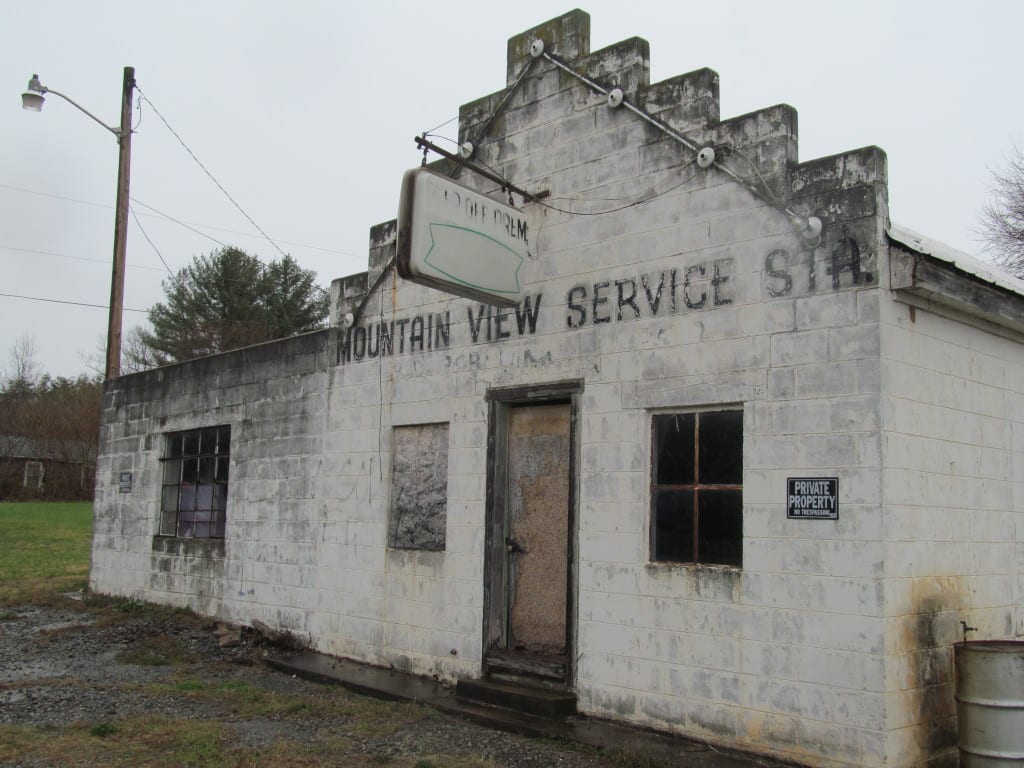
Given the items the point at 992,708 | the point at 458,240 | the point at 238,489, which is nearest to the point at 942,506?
the point at 992,708

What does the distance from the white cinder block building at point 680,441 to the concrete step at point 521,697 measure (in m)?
0.13

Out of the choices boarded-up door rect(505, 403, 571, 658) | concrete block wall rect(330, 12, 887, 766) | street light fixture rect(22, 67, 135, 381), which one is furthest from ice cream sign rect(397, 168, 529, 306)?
street light fixture rect(22, 67, 135, 381)

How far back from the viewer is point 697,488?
6.87 m

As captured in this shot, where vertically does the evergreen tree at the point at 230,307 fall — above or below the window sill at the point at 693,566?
above

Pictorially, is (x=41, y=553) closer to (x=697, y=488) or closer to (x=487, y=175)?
(x=487, y=175)

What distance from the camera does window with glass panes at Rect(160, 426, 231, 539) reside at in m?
12.0

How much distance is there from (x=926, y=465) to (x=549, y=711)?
3299 millimetres

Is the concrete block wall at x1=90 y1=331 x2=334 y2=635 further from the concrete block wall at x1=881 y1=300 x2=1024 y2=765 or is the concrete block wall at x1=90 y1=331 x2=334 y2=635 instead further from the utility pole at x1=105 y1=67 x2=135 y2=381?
the concrete block wall at x1=881 y1=300 x2=1024 y2=765

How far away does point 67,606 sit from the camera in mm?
13523

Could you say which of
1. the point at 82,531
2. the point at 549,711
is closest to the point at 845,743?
the point at 549,711

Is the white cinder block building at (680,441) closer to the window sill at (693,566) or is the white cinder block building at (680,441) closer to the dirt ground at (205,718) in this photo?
the window sill at (693,566)

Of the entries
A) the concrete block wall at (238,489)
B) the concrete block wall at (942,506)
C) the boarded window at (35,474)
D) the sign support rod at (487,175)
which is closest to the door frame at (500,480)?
the sign support rod at (487,175)

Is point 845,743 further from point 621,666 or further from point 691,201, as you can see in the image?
point 691,201

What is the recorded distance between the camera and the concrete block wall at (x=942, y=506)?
232 inches
